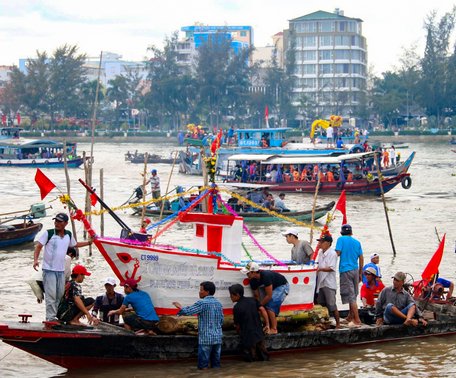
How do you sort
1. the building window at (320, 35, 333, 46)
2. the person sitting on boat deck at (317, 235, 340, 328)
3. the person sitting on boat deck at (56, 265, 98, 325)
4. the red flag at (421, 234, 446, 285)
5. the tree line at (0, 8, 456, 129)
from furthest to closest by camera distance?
the building window at (320, 35, 333, 46) < the tree line at (0, 8, 456, 129) < the red flag at (421, 234, 446, 285) < the person sitting on boat deck at (317, 235, 340, 328) < the person sitting on boat deck at (56, 265, 98, 325)

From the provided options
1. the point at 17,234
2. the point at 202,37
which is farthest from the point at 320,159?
the point at 202,37

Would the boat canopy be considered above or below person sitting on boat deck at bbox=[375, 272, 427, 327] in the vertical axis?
above

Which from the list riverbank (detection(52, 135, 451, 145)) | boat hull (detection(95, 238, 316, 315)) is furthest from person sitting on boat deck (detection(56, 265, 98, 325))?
riverbank (detection(52, 135, 451, 145))

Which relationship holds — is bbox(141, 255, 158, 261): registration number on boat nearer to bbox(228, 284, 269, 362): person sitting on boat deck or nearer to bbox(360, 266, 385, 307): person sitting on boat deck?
bbox(228, 284, 269, 362): person sitting on boat deck

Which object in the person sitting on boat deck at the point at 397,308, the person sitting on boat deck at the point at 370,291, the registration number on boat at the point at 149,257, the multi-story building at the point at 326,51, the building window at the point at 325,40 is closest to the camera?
the registration number on boat at the point at 149,257

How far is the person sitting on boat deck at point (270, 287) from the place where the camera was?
12102 millimetres

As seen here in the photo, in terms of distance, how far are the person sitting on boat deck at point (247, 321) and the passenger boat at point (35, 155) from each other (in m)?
48.9

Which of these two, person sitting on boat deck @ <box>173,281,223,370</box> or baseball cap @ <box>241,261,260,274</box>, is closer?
person sitting on boat deck @ <box>173,281,223,370</box>

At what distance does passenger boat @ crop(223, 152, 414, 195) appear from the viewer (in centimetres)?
3881

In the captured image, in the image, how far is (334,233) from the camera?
27.8m

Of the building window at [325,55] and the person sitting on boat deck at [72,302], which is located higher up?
the building window at [325,55]

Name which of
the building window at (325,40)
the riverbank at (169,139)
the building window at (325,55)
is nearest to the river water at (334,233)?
the riverbank at (169,139)

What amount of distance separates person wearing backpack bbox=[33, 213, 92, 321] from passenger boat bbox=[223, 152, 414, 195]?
26.5 meters

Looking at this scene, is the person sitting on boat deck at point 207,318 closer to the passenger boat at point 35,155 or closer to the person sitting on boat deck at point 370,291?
the person sitting on boat deck at point 370,291
